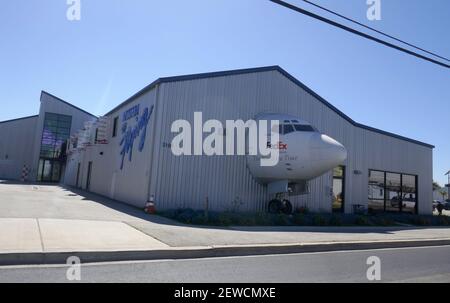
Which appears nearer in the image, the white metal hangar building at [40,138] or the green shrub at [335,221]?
the green shrub at [335,221]

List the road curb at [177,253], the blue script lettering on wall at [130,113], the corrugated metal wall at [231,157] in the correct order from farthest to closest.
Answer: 1. the blue script lettering on wall at [130,113]
2. the corrugated metal wall at [231,157]
3. the road curb at [177,253]

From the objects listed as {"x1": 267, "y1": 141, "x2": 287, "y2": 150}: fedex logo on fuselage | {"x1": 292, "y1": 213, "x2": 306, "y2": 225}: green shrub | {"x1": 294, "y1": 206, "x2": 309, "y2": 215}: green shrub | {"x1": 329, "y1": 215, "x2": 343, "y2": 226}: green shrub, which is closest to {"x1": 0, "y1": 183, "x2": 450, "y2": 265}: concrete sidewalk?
{"x1": 292, "y1": 213, "x2": 306, "y2": 225}: green shrub

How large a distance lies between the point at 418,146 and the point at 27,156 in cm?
3995

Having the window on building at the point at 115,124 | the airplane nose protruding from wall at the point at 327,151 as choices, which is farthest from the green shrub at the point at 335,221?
the window on building at the point at 115,124

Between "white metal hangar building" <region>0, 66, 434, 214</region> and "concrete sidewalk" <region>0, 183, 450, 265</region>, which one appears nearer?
"concrete sidewalk" <region>0, 183, 450, 265</region>

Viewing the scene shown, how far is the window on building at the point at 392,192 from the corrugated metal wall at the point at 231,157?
1.24m

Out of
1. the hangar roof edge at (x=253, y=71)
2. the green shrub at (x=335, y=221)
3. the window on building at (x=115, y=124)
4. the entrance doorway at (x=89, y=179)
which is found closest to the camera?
the green shrub at (x=335, y=221)

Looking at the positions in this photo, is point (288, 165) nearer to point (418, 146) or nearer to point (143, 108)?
point (143, 108)

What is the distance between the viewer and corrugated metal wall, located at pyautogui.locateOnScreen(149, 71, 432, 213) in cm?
1731

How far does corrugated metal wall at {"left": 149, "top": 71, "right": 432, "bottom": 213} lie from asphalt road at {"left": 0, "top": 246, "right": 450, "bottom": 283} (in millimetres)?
9010

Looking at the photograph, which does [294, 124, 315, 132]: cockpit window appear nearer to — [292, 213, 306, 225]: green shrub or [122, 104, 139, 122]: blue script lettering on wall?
[292, 213, 306, 225]: green shrub

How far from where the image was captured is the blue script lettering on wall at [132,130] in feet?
62.4

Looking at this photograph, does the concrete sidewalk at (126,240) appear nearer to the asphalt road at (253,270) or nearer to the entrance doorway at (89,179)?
the asphalt road at (253,270)
